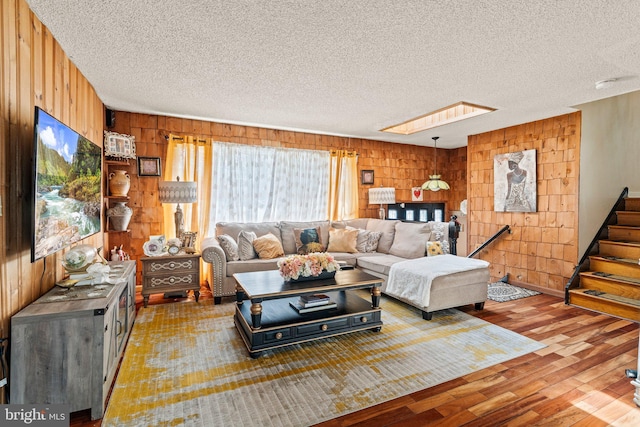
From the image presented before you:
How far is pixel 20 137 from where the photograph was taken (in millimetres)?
1967

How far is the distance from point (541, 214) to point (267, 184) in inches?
161

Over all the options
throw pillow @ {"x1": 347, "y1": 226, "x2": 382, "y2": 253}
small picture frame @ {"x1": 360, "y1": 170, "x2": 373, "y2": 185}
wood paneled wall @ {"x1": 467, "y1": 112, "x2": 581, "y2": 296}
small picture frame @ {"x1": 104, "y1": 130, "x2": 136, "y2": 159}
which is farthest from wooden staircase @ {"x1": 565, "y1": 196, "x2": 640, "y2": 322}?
small picture frame @ {"x1": 104, "y1": 130, "x2": 136, "y2": 159}

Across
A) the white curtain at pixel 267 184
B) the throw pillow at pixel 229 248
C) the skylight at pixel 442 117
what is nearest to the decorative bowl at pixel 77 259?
the throw pillow at pixel 229 248

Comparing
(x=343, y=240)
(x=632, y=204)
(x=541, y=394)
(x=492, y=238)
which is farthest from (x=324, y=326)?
(x=632, y=204)

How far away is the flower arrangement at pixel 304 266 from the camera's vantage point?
2881 millimetres

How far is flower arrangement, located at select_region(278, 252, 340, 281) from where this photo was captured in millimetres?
2881

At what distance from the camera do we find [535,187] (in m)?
4.69

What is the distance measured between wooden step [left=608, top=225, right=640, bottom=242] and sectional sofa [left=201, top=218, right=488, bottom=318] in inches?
84.0

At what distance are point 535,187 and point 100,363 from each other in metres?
5.37

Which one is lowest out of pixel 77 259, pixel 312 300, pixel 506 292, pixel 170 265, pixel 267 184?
pixel 506 292

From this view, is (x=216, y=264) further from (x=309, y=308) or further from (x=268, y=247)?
(x=309, y=308)

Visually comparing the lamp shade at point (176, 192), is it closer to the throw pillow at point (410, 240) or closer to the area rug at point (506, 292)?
the throw pillow at point (410, 240)

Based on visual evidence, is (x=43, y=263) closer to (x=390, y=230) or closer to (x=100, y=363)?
(x=100, y=363)

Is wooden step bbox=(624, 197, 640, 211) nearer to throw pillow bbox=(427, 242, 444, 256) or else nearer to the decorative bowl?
throw pillow bbox=(427, 242, 444, 256)
